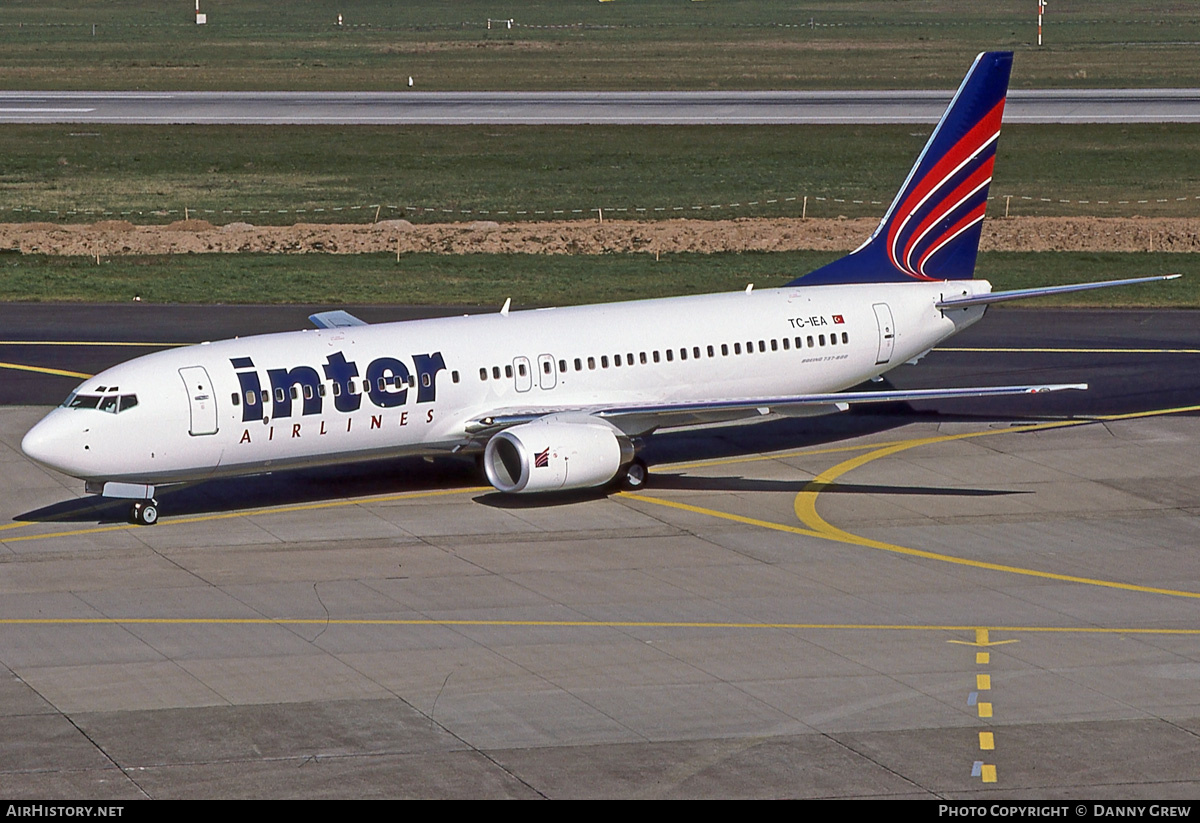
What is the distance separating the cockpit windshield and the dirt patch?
43.3m

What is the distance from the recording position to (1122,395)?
55.2 metres

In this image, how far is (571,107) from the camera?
131 m

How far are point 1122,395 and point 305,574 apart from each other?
94.9 feet

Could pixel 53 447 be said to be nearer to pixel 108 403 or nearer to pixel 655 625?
pixel 108 403

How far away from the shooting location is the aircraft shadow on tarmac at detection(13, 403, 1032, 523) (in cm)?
4353

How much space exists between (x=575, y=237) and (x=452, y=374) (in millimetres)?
41420

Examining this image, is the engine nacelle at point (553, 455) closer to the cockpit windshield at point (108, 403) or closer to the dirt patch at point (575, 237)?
the cockpit windshield at point (108, 403)

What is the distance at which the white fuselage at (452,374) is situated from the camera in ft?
132

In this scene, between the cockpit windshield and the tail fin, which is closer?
the cockpit windshield

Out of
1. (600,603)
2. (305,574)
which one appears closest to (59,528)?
(305,574)

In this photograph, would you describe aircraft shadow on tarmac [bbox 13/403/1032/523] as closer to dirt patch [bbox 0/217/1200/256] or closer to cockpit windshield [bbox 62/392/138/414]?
cockpit windshield [bbox 62/392/138/414]

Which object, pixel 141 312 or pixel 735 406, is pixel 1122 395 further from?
pixel 141 312

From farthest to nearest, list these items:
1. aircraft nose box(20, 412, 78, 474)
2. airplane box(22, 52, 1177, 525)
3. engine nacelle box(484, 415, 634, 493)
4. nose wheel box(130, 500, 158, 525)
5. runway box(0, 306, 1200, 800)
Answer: engine nacelle box(484, 415, 634, 493) < nose wheel box(130, 500, 158, 525) < airplane box(22, 52, 1177, 525) < aircraft nose box(20, 412, 78, 474) < runway box(0, 306, 1200, 800)

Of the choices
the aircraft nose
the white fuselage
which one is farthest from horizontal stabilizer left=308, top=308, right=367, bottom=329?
the aircraft nose
